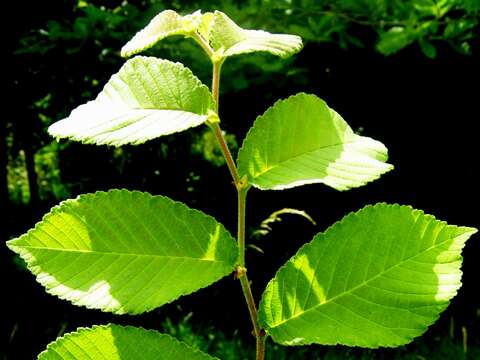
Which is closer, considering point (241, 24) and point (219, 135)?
point (219, 135)

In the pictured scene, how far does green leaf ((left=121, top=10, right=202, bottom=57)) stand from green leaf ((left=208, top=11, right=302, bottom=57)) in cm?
2

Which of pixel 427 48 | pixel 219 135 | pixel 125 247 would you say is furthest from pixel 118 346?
pixel 427 48

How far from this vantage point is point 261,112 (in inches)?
152

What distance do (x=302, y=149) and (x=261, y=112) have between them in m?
3.17

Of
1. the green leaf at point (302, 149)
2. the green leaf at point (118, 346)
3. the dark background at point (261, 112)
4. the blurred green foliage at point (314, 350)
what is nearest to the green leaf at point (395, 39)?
the dark background at point (261, 112)

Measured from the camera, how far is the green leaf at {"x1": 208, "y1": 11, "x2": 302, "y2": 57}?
66 cm

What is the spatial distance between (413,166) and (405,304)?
353 centimetres

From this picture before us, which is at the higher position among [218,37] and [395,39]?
[218,37]

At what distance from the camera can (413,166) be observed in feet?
13.4

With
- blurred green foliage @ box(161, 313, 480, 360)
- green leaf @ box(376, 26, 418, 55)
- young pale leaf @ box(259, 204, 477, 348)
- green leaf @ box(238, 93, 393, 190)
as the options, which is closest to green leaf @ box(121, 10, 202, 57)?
green leaf @ box(238, 93, 393, 190)

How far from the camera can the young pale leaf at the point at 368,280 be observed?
2.12ft

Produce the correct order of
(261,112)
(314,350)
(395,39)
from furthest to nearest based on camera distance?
(261,112) < (314,350) < (395,39)

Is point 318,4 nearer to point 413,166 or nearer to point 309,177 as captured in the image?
point 413,166

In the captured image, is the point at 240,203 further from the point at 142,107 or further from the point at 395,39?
the point at 395,39
